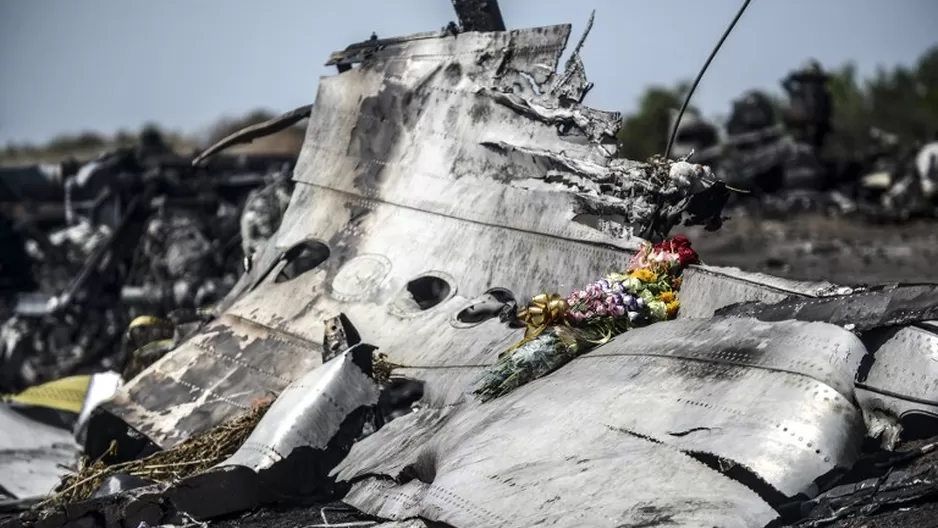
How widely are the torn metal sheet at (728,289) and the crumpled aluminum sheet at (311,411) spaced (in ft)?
8.13

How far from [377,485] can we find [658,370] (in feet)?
7.21

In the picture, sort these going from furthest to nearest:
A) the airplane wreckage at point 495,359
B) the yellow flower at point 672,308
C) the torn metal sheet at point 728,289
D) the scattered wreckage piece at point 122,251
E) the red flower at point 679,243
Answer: the scattered wreckage piece at point 122,251 → the red flower at point 679,243 → the yellow flower at point 672,308 → the torn metal sheet at point 728,289 → the airplane wreckage at point 495,359

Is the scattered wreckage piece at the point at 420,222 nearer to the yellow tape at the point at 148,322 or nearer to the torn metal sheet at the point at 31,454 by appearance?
the torn metal sheet at the point at 31,454

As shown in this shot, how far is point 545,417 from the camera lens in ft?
24.2

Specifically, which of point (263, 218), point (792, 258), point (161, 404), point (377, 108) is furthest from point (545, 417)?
point (792, 258)

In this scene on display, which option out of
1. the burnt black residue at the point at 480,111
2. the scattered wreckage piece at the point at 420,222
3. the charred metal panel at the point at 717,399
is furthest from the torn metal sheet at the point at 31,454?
the charred metal panel at the point at 717,399

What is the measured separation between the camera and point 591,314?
8.91m

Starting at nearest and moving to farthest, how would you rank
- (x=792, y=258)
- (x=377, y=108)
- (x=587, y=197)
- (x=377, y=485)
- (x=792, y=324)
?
(x=792, y=324) → (x=377, y=485) → (x=587, y=197) → (x=377, y=108) → (x=792, y=258)

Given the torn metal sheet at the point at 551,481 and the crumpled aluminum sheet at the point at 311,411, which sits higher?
the torn metal sheet at the point at 551,481

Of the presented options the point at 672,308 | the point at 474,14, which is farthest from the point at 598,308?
the point at 474,14

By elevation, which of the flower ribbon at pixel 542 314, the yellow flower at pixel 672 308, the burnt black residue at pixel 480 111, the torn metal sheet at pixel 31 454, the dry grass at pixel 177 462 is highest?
the burnt black residue at pixel 480 111

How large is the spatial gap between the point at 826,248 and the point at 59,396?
1542 cm

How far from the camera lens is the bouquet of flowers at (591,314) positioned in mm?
8555

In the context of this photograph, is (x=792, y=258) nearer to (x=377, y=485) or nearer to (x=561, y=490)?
(x=377, y=485)
